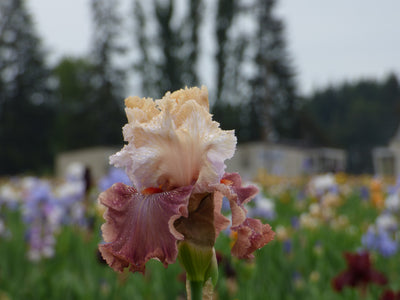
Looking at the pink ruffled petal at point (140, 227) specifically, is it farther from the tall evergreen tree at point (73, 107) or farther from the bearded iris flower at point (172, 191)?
the tall evergreen tree at point (73, 107)

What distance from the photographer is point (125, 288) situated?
2643mm

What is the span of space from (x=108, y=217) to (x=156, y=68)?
18803mm

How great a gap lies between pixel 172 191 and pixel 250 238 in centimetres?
13

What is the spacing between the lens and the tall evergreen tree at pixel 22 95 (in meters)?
26.5

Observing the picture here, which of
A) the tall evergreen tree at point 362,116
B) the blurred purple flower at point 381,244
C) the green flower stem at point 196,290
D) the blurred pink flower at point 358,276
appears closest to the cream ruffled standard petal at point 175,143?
the green flower stem at point 196,290

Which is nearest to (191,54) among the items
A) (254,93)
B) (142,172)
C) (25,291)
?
(254,93)

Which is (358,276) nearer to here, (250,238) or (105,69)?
(250,238)

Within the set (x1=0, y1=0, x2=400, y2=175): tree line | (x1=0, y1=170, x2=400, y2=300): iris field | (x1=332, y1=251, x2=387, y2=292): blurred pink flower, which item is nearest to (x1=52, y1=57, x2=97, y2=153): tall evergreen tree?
(x1=0, y1=0, x2=400, y2=175): tree line

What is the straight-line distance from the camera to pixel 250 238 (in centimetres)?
59

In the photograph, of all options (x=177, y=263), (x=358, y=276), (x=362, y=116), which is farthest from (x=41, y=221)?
(x=362, y=116)

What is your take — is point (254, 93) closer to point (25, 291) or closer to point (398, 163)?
point (398, 163)

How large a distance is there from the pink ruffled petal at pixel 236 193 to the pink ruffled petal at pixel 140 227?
0.16 feet

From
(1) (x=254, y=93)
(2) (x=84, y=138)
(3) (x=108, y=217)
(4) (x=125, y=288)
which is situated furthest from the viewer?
(2) (x=84, y=138)

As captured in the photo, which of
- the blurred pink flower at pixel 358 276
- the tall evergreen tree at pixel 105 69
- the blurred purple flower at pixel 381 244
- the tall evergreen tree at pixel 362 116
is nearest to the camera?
the blurred pink flower at pixel 358 276
